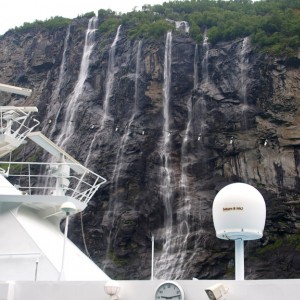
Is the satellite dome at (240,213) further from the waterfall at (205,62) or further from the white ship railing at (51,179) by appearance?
the waterfall at (205,62)

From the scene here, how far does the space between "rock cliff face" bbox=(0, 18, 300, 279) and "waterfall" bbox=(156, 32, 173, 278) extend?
0.26 ft

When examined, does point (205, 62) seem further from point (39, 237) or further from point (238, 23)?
point (39, 237)

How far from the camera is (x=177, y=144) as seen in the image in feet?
134

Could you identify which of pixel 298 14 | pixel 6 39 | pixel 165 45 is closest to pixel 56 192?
pixel 165 45

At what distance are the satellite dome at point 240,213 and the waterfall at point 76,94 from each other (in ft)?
121

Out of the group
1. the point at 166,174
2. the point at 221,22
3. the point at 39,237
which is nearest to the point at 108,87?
the point at 166,174

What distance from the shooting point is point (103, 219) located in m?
38.1

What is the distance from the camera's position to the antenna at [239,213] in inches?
328

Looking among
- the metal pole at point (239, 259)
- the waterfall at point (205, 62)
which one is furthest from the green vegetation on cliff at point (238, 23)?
the metal pole at point (239, 259)

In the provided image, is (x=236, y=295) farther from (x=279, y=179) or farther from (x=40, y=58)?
(x=40, y=58)

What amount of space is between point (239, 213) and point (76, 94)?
40569 mm

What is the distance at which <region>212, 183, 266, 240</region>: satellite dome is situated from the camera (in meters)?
8.34

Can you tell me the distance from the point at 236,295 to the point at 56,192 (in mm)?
6205

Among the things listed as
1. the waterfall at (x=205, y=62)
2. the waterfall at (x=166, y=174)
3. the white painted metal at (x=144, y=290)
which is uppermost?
the waterfall at (x=205, y=62)
